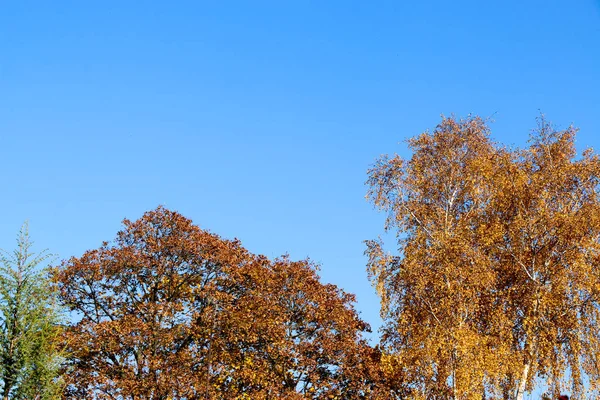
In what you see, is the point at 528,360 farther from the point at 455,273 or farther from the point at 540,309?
the point at 455,273

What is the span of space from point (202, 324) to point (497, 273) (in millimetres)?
13671

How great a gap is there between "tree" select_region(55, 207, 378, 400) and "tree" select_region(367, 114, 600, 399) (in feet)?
10.9

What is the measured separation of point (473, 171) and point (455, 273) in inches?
242

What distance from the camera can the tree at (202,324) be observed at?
3659 cm

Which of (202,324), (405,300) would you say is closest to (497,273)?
(405,300)

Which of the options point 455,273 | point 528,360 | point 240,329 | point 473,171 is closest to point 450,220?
point 473,171

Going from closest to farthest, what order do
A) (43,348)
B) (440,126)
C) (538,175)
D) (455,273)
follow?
(43,348)
(455,273)
(538,175)
(440,126)

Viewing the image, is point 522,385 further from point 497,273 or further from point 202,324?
point 202,324

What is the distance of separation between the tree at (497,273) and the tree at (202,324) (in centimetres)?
331

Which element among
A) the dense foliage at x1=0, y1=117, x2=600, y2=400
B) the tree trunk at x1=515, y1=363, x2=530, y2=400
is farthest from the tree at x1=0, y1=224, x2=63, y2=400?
the tree trunk at x1=515, y1=363, x2=530, y2=400

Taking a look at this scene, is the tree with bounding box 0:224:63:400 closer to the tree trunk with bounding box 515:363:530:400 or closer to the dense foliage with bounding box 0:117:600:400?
the dense foliage with bounding box 0:117:600:400

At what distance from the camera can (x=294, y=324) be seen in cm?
3909

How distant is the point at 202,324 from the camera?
38.5m

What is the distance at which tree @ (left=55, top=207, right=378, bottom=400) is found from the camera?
36.6 metres
